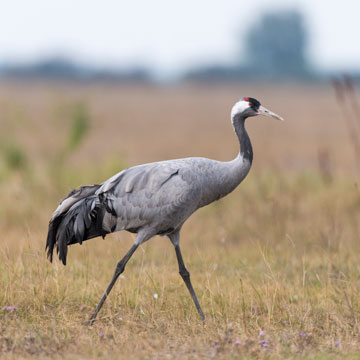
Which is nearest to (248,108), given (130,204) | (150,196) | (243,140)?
(243,140)

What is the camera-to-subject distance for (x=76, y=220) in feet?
18.1

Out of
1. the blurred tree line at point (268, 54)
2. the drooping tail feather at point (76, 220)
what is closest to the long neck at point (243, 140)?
the drooping tail feather at point (76, 220)

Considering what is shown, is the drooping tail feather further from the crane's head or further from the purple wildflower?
the purple wildflower

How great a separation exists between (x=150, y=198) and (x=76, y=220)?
65cm

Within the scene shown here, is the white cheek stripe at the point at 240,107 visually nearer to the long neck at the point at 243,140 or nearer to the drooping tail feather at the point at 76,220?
the long neck at the point at 243,140

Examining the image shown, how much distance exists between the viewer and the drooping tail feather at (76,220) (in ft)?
18.1

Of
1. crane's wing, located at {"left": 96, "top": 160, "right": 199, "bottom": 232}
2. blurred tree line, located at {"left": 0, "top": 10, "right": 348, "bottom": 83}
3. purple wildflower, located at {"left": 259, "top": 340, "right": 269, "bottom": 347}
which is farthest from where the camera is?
blurred tree line, located at {"left": 0, "top": 10, "right": 348, "bottom": 83}

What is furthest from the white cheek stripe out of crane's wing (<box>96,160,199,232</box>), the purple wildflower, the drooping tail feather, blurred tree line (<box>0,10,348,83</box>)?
blurred tree line (<box>0,10,348,83</box>)

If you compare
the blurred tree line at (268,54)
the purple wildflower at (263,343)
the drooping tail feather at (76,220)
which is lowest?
the purple wildflower at (263,343)

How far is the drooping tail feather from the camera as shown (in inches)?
218

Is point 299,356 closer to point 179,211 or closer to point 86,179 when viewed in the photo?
point 179,211

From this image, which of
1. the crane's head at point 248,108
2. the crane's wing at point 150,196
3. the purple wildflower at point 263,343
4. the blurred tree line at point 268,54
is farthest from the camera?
the blurred tree line at point 268,54

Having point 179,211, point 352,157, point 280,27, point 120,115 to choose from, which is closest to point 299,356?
point 179,211

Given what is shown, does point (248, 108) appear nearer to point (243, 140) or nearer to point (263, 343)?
point (243, 140)
